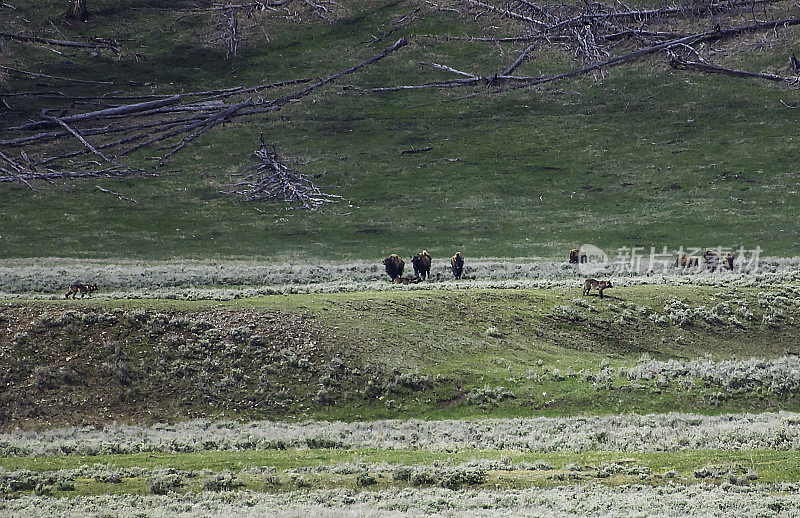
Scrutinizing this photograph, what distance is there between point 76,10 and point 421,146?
6633cm

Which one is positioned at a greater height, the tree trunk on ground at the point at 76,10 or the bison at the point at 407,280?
the tree trunk on ground at the point at 76,10

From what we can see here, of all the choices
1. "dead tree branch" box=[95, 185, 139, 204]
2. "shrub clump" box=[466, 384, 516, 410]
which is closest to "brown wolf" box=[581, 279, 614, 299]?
"shrub clump" box=[466, 384, 516, 410]

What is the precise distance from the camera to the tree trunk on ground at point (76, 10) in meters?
124

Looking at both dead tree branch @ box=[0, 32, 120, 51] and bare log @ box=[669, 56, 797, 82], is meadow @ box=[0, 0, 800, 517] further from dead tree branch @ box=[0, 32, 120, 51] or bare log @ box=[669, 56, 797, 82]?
bare log @ box=[669, 56, 797, 82]

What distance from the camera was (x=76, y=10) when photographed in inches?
4870

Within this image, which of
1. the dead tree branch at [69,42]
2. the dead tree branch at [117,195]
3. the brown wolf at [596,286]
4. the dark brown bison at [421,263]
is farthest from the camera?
the dead tree branch at [69,42]

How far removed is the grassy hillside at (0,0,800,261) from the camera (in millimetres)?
71062

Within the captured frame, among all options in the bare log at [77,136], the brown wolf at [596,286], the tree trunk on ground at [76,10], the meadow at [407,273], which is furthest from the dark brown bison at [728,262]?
the tree trunk on ground at [76,10]

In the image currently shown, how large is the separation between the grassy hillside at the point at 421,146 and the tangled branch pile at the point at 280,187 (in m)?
2.27

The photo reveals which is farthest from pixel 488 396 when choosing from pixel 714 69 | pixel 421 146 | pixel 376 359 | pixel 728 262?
pixel 714 69

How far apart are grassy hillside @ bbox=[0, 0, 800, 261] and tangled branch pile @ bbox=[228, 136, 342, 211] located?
7.44ft

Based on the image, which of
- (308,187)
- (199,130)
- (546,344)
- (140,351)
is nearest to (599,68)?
(308,187)

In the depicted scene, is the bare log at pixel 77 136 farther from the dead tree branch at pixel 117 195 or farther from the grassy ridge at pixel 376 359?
the grassy ridge at pixel 376 359

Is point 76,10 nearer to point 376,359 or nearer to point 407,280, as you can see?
point 407,280
